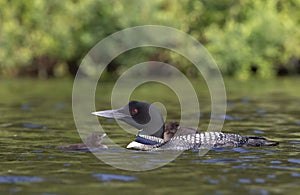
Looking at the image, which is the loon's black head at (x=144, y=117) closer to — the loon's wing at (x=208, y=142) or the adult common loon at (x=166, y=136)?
the adult common loon at (x=166, y=136)

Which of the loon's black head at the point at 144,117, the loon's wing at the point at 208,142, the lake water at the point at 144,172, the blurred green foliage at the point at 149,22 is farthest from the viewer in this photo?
the blurred green foliage at the point at 149,22

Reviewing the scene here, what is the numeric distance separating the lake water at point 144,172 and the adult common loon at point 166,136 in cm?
26

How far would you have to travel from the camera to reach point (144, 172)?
8.94 m

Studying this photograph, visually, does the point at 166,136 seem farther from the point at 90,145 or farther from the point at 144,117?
the point at 90,145

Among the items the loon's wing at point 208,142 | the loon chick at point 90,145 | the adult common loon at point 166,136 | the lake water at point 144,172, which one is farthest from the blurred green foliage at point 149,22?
the loon's wing at point 208,142

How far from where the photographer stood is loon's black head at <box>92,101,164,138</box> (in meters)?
11.2

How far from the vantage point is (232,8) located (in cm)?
3728

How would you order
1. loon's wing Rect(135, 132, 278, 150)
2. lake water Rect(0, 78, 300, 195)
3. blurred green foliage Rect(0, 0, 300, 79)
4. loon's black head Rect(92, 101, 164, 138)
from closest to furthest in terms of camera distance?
lake water Rect(0, 78, 300, 195) < loon's wing Rect(135, 132, 278, 150) < loon's black head Rect(92, 101, 164, 138) < blurred green foliage Rect(0, 0, 300, 79)

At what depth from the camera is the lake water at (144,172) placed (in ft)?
26.2

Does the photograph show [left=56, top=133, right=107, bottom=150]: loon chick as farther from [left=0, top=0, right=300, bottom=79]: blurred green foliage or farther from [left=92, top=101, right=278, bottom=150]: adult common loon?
[left=0, top=0, right=300, bottom=79]: blurred green foliage

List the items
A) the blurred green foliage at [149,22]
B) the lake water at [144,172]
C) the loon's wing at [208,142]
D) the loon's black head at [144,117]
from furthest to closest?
the blurred green foliage at [149,22] < the loon's black head at [144,117] < the loon's wing at [208,142] < the lake water at [144,172]

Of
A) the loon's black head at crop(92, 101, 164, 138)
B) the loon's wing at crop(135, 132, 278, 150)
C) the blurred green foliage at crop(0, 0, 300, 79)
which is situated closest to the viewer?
the loon's wing at crop(135, 132, 278, 150)

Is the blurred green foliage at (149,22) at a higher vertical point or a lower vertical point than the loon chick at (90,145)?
higher

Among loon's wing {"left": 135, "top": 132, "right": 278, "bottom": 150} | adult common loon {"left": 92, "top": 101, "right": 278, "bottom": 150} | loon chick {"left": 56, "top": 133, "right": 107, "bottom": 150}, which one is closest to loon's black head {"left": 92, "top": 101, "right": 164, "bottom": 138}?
adult common loon {"left": 92, "top": 101, "right": 278, "bottom": 150}
